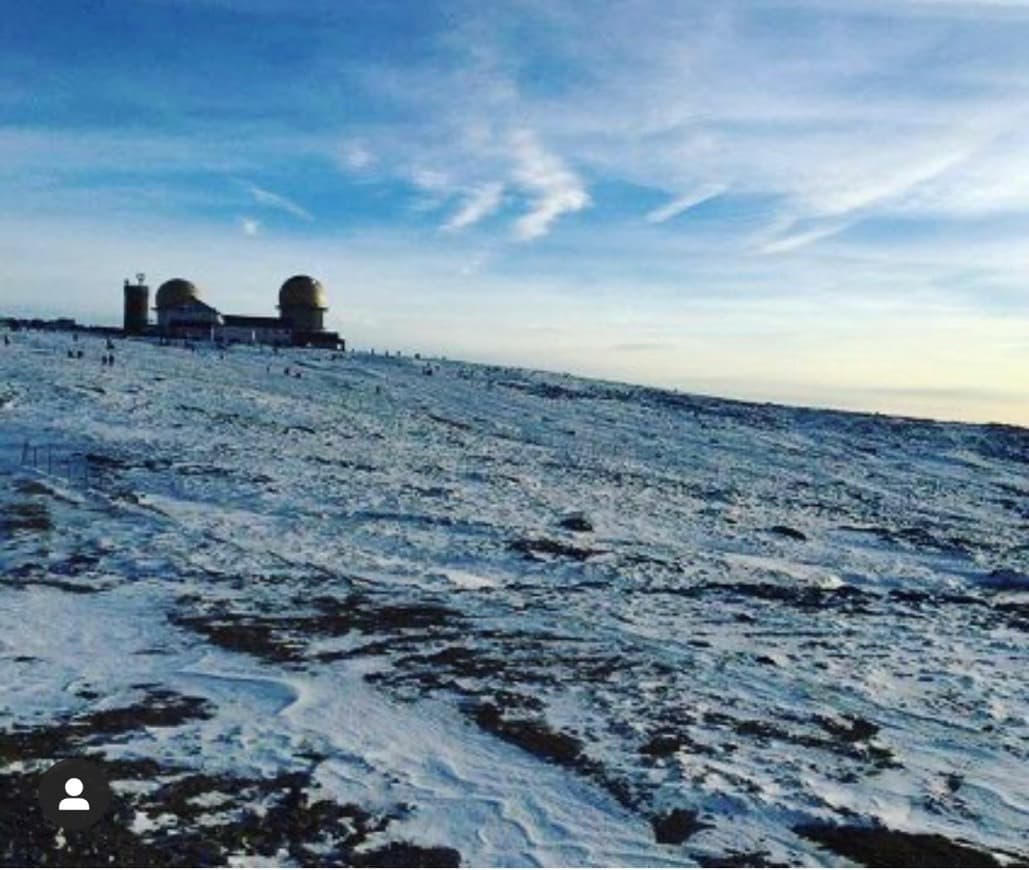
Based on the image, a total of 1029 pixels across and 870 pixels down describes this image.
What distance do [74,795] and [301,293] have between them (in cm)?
8089

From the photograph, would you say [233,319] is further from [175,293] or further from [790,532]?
[790,532]

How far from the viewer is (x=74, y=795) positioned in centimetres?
834

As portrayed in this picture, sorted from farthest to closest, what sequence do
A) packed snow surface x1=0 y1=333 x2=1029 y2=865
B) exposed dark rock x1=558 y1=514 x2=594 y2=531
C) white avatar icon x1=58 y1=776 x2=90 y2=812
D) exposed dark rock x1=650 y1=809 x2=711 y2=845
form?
exposed dark rock x1=558 y1=514 x2=594 y2=531, packed snow surface x1=0 y1=333 x2=1029 y2=865, exposed dark rock x1=650 y1=809 x2=711 y2=845, white avatar icon x1=58 y1=776 x2=90 y2=812

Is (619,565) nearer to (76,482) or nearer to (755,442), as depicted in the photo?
(76,482)

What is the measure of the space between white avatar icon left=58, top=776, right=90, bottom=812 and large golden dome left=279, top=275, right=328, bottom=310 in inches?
3166

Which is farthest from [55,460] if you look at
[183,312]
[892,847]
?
[183,312]

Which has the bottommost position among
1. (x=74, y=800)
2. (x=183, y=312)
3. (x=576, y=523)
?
(x=74, y=800)

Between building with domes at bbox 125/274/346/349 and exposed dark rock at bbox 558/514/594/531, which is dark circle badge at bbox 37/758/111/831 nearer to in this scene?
exposed dark rock at bbox 558/514/594/531

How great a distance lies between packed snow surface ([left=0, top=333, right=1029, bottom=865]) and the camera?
905 cm

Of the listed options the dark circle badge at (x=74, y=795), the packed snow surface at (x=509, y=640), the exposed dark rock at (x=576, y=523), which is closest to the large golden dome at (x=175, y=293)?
the packed snow surface at (x=509, y=640)

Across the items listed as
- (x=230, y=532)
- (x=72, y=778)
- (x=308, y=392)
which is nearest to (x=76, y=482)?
(x=230, y=532)

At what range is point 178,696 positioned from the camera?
11.0 m

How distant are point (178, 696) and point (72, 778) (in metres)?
2.30

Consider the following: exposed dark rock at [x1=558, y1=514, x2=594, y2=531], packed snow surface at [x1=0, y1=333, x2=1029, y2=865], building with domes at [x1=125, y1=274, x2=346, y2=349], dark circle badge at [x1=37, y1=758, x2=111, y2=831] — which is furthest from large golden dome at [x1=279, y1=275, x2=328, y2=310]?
dark circle badge at [x1=37, y1=758, x2=111, y2=831]
